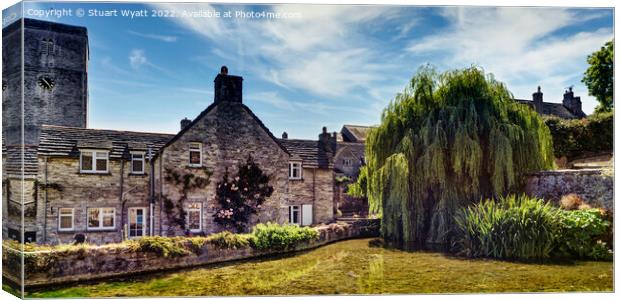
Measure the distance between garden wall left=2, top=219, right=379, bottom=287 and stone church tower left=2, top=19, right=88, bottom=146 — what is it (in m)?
2.26

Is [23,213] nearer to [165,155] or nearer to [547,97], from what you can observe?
[165,155]

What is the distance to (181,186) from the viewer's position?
35.1 feet

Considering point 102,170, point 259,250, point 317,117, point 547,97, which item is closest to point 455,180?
point 547,97

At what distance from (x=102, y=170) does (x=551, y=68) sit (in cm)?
961

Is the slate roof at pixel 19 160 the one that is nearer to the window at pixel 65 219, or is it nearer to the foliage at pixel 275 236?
the window at pixel 65 219

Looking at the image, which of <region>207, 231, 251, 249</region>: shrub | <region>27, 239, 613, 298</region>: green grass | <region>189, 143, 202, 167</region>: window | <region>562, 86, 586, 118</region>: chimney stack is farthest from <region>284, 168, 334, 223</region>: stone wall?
<region>562, 86, 586, 118</region>: chimney stack

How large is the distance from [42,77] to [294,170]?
593 cm

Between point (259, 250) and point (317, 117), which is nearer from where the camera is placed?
point (317, 117)

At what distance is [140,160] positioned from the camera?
10453 mm

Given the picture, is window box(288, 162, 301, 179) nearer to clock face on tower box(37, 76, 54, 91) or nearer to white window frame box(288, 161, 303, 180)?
white window frame box(288, 161, 303, 180)

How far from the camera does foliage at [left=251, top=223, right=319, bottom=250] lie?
37.9 feet

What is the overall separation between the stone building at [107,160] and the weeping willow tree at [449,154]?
2244 millimetres

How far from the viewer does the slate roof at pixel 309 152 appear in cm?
1159

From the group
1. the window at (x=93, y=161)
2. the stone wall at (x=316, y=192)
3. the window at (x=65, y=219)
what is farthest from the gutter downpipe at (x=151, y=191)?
the stone wall at (x=316, y=192)
